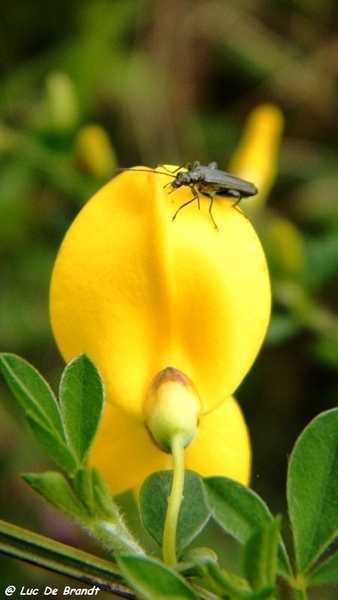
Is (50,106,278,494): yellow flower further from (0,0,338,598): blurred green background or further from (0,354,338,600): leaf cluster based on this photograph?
(0,0,338,598): blurred green background

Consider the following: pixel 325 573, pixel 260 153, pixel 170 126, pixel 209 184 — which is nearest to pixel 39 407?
pixel 325 573

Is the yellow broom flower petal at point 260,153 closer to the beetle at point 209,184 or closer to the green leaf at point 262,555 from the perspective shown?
the beetle at point 209,184

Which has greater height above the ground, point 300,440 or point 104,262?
point 104,262

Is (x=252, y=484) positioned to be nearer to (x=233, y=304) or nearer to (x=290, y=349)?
(x=290, y=349)

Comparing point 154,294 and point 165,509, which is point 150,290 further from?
point 165,509

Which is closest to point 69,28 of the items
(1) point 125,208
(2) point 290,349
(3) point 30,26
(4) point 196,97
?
(3) point 30,26

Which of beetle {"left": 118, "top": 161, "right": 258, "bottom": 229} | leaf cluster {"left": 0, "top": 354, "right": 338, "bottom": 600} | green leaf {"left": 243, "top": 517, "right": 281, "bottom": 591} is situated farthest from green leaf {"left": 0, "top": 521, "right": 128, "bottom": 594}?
beetle {"left": 118, "top": 161, "right": 258, "bottom": 229}
